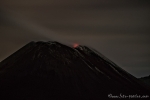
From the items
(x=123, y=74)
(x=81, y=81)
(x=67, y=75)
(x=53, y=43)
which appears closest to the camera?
(x=81, y=81)

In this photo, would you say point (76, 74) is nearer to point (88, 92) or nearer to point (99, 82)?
point (99, 82)

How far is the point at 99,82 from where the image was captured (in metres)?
5.68

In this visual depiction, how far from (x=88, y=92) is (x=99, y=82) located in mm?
1214

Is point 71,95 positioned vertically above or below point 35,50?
below

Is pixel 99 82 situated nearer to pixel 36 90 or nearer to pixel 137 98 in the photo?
pixel 137 98

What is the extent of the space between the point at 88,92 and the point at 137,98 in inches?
69.0

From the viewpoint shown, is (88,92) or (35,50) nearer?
(88,92)

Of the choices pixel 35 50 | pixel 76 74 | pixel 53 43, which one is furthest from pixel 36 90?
pixel 53 43

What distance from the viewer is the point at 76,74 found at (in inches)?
242

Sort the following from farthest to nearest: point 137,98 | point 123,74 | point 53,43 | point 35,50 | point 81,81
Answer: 1. point 53,43
2. point 35,50
3. point 123,74
4. point 81,81
5. point 137,98

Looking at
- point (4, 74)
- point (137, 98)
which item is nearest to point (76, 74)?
point (137, 98)

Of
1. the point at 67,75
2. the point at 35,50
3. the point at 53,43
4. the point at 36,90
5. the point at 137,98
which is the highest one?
the point at 53,43

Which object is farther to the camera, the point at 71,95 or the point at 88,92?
the point at 88,92

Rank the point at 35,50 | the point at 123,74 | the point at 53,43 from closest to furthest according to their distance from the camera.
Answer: the point at 123,74, the point at 35,50, the point at 53,43
